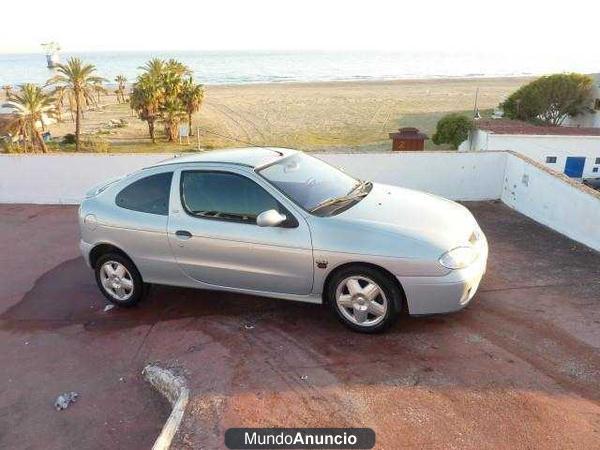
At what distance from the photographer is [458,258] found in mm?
4133

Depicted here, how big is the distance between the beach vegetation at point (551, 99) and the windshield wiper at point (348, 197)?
3644 cm

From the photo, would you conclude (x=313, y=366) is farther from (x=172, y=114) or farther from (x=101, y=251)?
(x=172, y=114)

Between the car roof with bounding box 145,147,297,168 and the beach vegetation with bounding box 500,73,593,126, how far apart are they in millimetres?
36700

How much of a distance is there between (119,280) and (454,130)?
1121 inches

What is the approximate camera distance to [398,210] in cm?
458

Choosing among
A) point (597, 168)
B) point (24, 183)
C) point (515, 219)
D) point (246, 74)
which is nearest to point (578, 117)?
point (597, 168)

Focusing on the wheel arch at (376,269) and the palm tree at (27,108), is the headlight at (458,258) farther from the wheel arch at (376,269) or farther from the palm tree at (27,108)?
the palm tree at (27,108)

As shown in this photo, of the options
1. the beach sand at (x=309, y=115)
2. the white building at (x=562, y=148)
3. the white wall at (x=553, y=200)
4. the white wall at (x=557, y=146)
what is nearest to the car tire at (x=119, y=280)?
the white wall at (x=553, y=200)

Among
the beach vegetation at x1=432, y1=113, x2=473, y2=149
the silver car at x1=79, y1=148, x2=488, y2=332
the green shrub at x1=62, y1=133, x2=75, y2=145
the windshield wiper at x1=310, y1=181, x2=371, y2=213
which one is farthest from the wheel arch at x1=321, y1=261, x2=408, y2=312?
the green shrub at x1=62, y1=133, x2=75, y2=145

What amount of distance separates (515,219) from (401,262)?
A: 15.0 feet

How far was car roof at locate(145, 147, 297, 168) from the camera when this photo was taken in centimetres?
482

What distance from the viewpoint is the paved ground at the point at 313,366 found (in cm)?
336

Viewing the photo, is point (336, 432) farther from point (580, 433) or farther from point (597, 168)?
point (597, 168)

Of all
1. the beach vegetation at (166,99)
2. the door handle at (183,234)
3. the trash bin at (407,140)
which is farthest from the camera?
the beach vegetation at (166,99)
